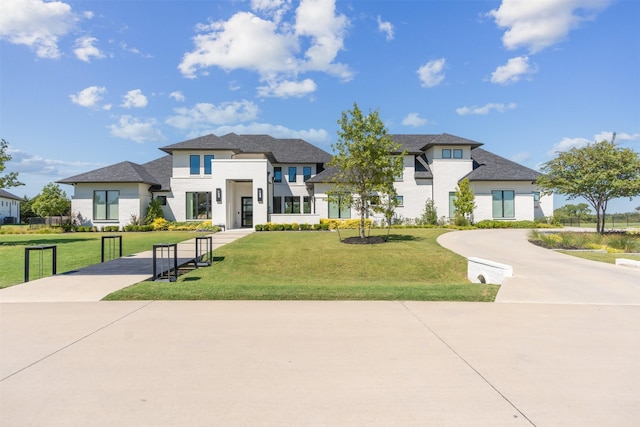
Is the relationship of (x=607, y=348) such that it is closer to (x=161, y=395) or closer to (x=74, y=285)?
(x=161, y=395)

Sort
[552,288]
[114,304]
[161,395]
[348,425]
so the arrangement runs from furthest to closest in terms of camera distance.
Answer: [552,288] → [114,304] → [161,395] → [348,425]

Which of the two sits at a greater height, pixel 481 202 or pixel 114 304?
pixel 481 202

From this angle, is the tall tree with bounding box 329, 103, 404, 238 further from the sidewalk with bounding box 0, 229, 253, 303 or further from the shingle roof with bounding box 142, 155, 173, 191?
the shingle roof with bounding box 142, 155, 173, 191

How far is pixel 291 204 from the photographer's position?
36156mm

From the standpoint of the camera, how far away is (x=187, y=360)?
4.56 meters

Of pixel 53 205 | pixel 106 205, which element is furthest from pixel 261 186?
pixel 53 205

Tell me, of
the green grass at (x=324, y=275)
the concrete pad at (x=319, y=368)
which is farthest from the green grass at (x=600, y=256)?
the concrete pad at (x=319, y=368)

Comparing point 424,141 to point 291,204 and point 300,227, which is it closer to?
point 291,204

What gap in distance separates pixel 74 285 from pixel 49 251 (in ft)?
35.6

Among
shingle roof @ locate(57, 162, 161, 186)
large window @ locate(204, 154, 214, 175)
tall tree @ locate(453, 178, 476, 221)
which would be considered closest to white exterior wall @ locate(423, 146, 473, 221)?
tall tree @ locate(453, 178, 476, 221)

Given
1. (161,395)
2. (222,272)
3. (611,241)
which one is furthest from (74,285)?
(611,241)

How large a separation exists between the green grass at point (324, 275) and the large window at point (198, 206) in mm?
13483

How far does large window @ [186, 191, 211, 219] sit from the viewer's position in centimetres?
3219

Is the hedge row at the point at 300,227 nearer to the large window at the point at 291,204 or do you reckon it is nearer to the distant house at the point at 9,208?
the large window at the point at 291,204
